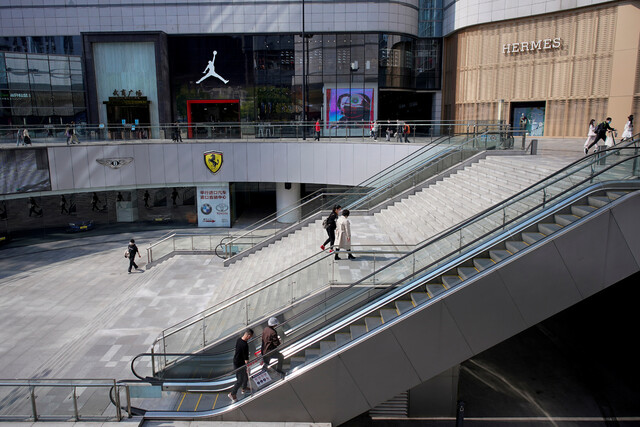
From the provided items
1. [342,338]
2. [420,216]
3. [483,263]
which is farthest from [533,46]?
[342,338]

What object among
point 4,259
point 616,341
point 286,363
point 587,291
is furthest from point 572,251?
point 4,259

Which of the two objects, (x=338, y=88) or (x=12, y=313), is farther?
(x=338, y=88)

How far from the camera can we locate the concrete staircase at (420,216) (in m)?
12.6

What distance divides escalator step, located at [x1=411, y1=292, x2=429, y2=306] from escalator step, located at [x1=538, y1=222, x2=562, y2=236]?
2.32m

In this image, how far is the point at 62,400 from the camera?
26.2ft

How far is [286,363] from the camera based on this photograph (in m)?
8.71

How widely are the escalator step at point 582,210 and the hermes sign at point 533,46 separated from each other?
20544 millimetres

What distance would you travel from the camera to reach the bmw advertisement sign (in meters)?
26.6

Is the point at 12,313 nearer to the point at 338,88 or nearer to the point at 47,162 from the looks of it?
the point at 47,162

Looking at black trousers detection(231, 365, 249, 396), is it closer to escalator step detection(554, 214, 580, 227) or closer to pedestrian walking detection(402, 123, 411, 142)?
escalator step detection(554, 214, 580, 227)

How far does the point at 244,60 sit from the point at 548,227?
26812 millimetres

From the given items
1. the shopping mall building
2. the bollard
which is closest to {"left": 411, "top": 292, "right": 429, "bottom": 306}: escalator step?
the bollard

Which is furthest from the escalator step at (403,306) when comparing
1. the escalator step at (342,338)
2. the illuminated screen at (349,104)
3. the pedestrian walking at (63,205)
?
the pedestrian walking at (63,205)

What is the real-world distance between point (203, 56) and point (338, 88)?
913 centimetres
